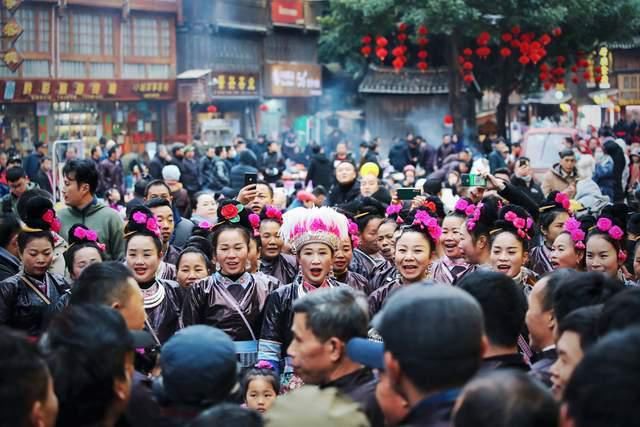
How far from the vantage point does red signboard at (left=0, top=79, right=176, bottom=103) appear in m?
25.0

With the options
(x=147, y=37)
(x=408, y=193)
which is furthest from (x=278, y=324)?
(x=147, y=37)

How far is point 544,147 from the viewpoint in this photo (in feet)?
80.4

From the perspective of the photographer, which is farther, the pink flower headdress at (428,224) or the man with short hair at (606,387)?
the pink flower headdress at (428,224)

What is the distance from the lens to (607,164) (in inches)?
721

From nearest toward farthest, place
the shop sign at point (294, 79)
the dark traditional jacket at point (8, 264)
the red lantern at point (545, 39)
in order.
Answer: the dark traditional jacket at point (8, 264) < the red lantern at point (545, 39) < the shop sign at point (294, 79)

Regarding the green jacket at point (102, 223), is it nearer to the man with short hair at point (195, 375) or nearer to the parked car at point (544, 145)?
the man with short hair at point (195, 375)

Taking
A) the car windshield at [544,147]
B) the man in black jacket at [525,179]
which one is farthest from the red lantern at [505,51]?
the man in black jacket at [525,179]

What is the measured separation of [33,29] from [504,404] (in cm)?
2454

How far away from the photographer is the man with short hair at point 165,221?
968 cm

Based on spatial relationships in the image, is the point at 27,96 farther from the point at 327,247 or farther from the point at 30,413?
the point at 30,413

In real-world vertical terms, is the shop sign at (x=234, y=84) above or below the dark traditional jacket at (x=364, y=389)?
above

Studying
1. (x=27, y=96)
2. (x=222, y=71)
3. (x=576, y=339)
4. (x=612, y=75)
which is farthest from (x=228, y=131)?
(x=576, y=339)

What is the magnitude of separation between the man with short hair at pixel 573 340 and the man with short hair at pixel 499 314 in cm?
39

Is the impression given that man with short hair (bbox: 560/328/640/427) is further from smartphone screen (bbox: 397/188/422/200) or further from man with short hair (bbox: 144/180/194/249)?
smartphone screen (bbox: 397/188/422/200)
